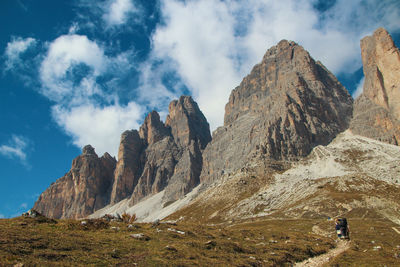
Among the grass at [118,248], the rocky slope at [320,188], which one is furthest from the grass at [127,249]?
the rocky slope at [320,188]

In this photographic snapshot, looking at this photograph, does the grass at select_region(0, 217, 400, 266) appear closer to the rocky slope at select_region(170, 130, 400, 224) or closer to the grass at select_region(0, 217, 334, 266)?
the grass at select_region(0, 217, 334, 266)

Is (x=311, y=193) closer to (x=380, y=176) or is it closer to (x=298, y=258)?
(x=380, y=176)

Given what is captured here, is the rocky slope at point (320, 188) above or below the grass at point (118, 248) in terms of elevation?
above

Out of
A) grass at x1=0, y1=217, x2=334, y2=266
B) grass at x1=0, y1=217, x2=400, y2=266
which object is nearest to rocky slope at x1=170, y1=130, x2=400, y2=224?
grass at x1=0, y1=217, x2=400, y2=266

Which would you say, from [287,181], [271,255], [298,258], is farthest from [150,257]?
[287,181]

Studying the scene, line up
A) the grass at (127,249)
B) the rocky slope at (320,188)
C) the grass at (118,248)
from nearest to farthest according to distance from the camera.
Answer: the grass at (118,248) → the grass at (127,249) → the rocky slope at (320,188)

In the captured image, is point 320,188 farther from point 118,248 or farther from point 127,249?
point 118,248

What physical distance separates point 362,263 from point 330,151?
15381 cm

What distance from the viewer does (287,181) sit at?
13650 centimetres

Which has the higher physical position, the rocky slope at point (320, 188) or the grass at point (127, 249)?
the rocky slope at point (320, 188)

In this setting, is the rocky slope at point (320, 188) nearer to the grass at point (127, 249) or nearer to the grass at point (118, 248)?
the grass at point (127, 249)

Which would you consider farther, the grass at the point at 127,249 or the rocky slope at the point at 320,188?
the rocky slope at the point at 320,188

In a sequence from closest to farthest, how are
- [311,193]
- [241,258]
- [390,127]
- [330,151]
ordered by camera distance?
1. [241,258]
2. [311,193]
3. [330,151]
4. [390,127]

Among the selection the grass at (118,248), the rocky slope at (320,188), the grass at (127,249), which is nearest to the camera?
the grass at (118,248)
